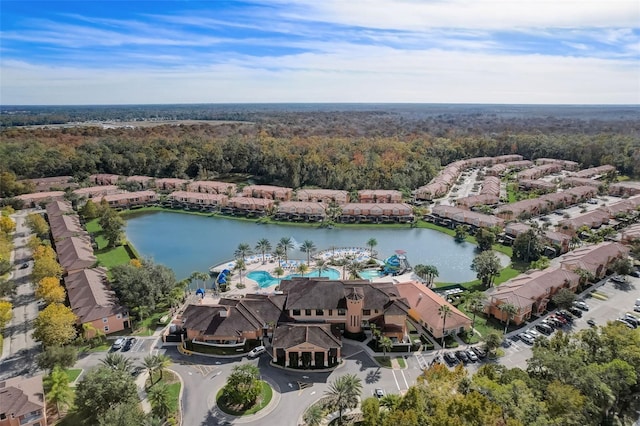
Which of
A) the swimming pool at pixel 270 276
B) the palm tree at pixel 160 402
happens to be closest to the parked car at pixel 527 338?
the swimming pool at pixel 270 276

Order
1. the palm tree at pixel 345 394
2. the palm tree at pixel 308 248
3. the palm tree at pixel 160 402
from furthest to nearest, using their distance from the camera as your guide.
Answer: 1. the palm tree at pixel 308 248
2. the palm tree at pixel 345 394
3. the palm tree at pixel 160 402

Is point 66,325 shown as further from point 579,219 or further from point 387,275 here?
point 579,219

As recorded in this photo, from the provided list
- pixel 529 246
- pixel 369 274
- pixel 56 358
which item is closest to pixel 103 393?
pixel 56 358

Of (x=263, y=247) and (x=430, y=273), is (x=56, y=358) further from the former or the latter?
(x=430, y=273)

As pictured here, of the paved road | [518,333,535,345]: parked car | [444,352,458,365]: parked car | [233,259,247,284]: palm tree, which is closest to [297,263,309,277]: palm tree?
[233,259,247,284]: palm tree

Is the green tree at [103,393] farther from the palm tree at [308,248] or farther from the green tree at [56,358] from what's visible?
the palm tree at [308,248]
